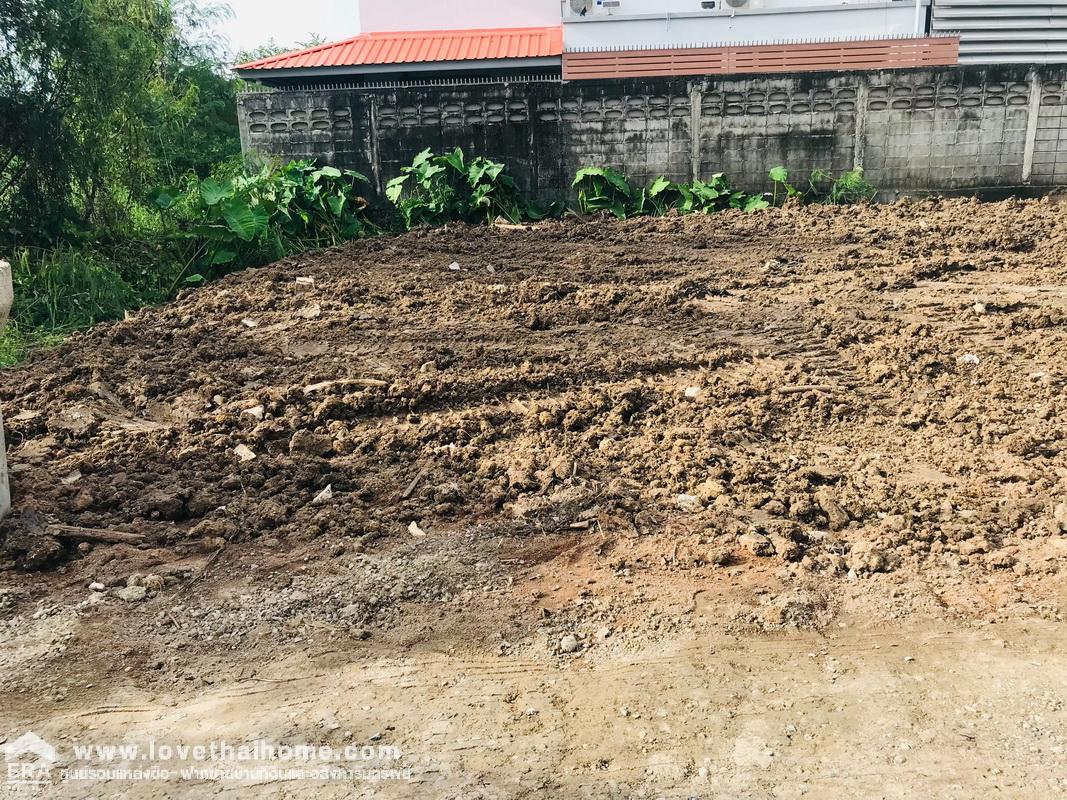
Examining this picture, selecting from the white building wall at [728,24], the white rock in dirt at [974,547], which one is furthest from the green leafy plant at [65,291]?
the white building wall at [728,24]

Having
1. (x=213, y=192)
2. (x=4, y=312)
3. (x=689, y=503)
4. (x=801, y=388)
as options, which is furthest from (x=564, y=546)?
(x=213, y=192)

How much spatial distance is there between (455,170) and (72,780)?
8.39 m

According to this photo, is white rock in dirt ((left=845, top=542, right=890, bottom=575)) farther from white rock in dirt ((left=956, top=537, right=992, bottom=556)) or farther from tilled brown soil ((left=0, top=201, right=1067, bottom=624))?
white rock in dirt ((left=956, top=537, right=992, bottom=556))

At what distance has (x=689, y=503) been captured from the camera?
355 cm

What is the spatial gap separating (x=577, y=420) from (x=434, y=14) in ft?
41.4

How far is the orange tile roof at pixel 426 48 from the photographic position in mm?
13234

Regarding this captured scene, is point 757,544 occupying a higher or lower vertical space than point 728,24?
lower

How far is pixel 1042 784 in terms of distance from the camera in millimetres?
2049

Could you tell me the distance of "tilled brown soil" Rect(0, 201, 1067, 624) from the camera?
129 inches

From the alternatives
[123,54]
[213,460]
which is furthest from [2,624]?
[123,54]

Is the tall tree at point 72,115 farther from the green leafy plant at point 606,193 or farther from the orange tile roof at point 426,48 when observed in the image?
the green leafy plant at point 606,193

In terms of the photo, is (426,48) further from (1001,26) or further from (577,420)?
(577,420)

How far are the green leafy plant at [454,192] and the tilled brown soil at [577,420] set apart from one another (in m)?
2.28

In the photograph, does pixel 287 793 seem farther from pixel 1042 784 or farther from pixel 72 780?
pixel 1042 784
